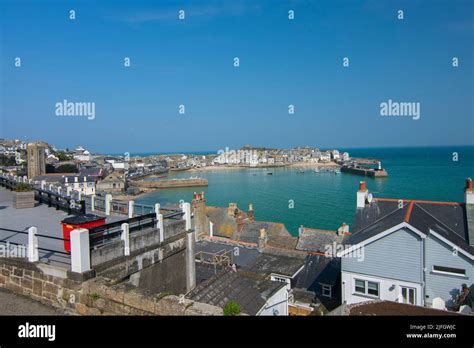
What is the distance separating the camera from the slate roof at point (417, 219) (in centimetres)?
1286

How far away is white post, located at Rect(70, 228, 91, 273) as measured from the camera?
6.00 m

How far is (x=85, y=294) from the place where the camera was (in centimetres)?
601

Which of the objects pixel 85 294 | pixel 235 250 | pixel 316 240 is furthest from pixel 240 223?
pixel 85 294

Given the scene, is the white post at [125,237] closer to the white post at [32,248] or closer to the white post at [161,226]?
the white post at [161,226]

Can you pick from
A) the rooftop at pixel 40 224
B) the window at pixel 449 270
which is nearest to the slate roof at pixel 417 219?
the window at pixel 449 270

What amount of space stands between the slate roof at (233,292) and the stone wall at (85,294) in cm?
327

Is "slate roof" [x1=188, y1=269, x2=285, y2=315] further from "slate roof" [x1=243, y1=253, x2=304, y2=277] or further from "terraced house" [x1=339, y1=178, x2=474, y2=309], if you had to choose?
"slate roof" [x1=243, y1=253, x2=304, y2=277]

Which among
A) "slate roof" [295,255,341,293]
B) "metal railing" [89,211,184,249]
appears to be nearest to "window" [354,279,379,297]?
"slate roof" [295,255,341,293]

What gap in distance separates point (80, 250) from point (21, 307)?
1.78 m
